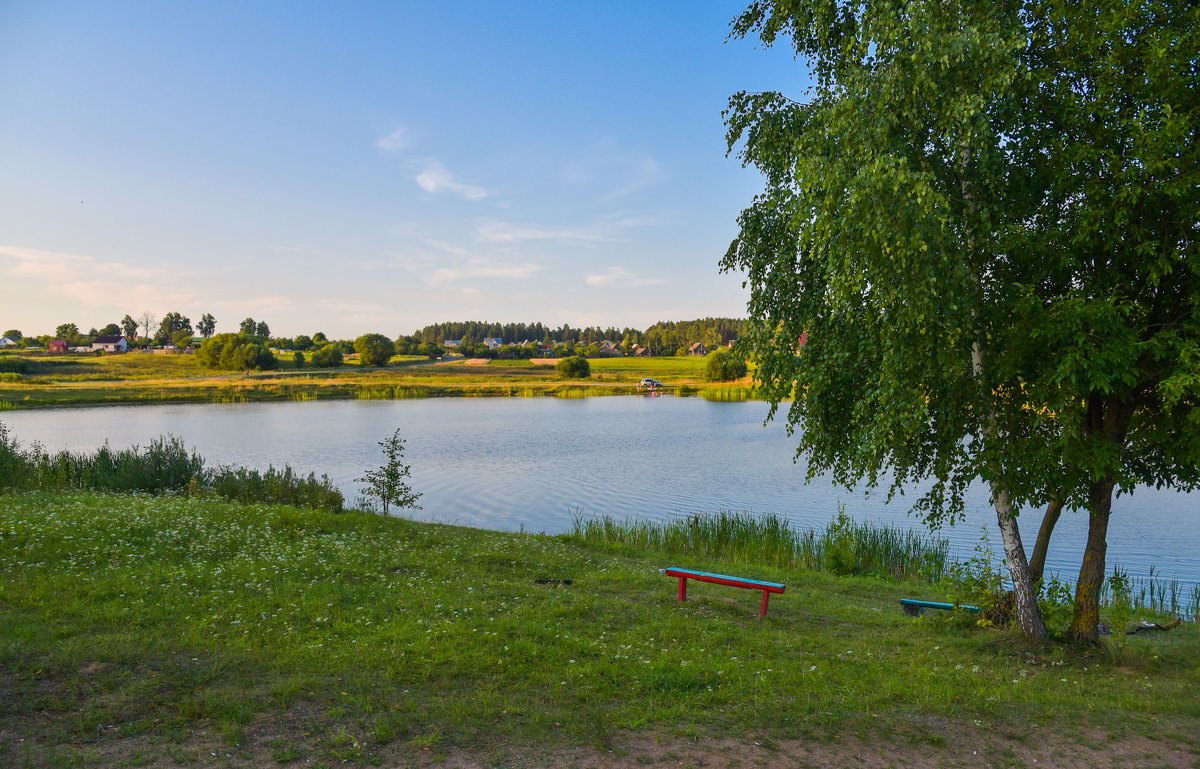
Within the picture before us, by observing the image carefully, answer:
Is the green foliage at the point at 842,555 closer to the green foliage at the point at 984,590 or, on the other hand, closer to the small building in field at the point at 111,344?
the green foliage at the point at 984,590

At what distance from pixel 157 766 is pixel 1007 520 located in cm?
932

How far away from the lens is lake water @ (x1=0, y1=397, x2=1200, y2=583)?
823 inches

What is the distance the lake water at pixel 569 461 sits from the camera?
20.9 metres

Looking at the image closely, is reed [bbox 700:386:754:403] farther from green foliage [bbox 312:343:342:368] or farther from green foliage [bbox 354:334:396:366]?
green foliage [bbox 312:343:342:368]

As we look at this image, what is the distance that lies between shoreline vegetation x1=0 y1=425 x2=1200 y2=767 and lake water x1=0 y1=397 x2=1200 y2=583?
277cm

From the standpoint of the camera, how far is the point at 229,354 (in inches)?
4286

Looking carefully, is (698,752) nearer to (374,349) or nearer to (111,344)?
(374,349)

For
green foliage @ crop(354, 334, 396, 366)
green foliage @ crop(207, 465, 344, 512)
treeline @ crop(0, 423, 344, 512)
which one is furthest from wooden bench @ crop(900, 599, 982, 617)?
green foliage @ crop(354, 334, 396, 366)

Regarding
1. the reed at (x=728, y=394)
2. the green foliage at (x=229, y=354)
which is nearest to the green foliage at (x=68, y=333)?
the green foliage at (x=229, y=354)

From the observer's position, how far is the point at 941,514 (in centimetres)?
942

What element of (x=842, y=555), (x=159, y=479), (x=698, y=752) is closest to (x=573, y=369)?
(x=159, y=479)

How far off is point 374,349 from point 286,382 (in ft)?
123

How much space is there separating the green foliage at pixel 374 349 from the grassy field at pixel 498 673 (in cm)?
12109

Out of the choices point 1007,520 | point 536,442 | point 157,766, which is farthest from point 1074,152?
point 536,442
